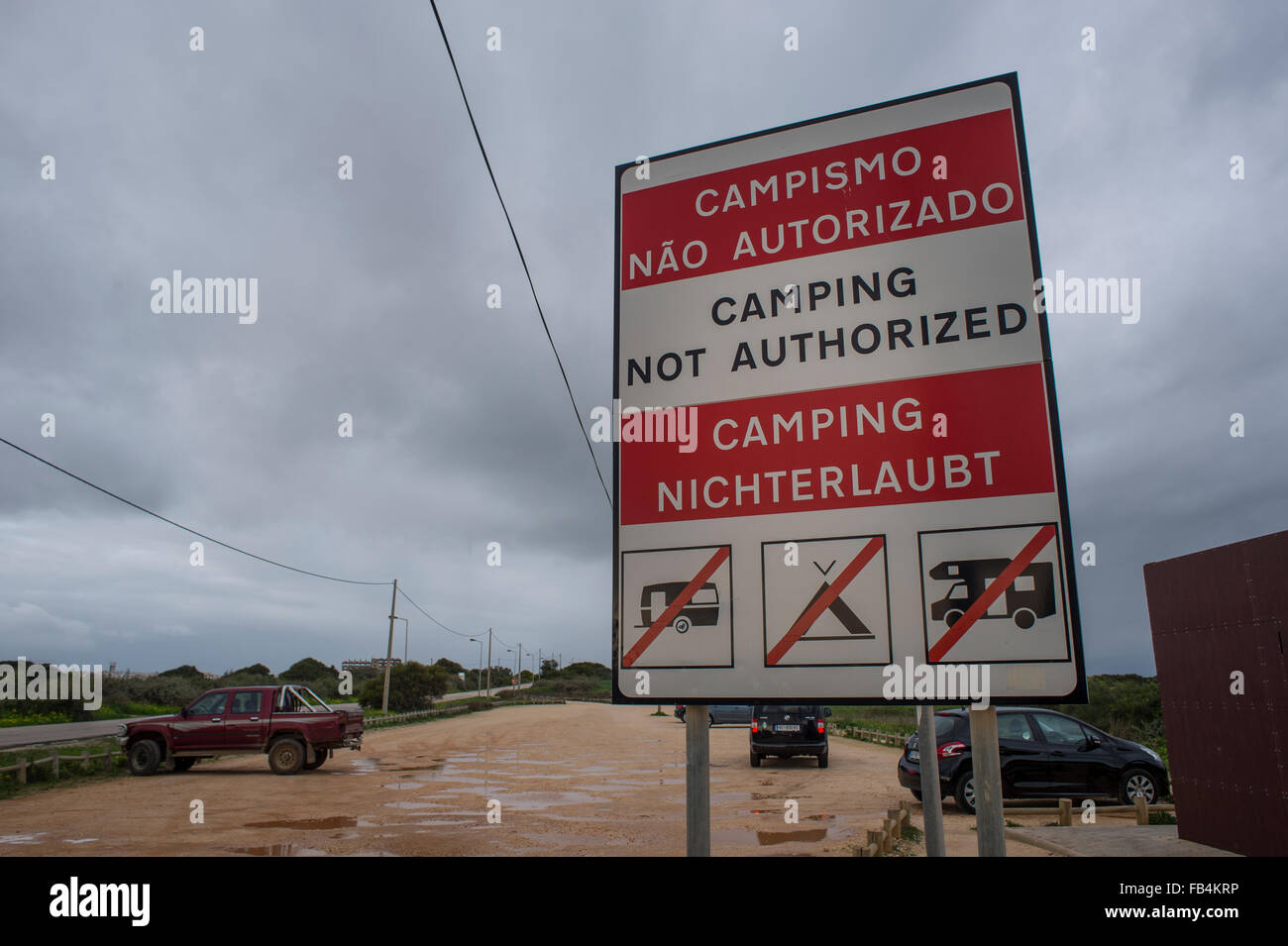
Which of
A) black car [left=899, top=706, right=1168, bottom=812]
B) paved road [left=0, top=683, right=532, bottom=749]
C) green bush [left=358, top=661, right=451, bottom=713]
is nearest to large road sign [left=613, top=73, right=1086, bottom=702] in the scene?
black car [left=899, top=706, right=1168, bottom=812]

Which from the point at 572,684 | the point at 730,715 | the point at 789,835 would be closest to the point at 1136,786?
the point at 789,835

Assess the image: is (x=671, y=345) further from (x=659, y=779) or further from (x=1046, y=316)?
(x=659, y=779)

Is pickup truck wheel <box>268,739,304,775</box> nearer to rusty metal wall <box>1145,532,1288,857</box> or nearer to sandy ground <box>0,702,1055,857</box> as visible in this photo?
sandy ground <box>0,702,1055,857</box>

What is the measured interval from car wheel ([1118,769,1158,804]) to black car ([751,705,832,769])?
6.81m

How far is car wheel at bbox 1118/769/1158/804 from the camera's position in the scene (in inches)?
455

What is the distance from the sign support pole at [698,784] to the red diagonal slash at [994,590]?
0.65 metres

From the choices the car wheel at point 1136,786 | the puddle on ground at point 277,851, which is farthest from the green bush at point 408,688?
the car wheel at point 1136,786

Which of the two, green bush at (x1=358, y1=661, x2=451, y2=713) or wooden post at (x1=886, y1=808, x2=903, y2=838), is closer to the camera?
wooden post at (x1=886, y1=808, x2=903, y2=838)

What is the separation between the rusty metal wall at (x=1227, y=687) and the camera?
6785 mm

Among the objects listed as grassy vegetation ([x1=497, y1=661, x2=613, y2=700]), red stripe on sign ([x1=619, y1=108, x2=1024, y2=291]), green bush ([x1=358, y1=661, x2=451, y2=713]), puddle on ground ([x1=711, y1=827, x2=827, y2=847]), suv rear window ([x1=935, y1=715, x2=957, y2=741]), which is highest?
red stripe on sign ([x1=619, y1=108, x2=1024, y2=291])

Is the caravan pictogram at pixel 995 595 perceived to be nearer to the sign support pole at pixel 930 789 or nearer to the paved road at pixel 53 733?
the sign support pole at pixel 930 789

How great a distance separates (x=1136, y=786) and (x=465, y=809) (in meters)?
9.98
